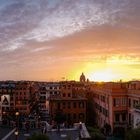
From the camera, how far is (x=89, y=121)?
7962 centimetres

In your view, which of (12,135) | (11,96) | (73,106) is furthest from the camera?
(11,96)

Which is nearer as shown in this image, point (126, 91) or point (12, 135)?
point (12, 135)

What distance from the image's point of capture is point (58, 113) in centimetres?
7394

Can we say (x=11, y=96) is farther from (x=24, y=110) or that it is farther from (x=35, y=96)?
(x=35, y=96)

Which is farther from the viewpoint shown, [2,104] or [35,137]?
[2,104]

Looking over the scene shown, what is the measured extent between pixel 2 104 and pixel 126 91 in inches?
2121

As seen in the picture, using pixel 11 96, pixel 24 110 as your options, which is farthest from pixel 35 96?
pixel 24 110

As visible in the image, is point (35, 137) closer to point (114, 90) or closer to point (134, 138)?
point (134, 138)

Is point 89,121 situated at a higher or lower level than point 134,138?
lower

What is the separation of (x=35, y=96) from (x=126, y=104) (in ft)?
290

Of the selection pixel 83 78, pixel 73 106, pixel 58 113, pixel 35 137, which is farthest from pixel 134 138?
pixel 83 78

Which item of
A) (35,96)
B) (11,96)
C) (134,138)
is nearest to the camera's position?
(134,138)

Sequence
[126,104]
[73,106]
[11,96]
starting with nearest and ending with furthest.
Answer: [126,104] < [73,106] < [11,96]

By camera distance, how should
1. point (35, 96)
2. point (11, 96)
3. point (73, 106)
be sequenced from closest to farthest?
point (73, 106) < point (11, 96) < point (35, 96)
